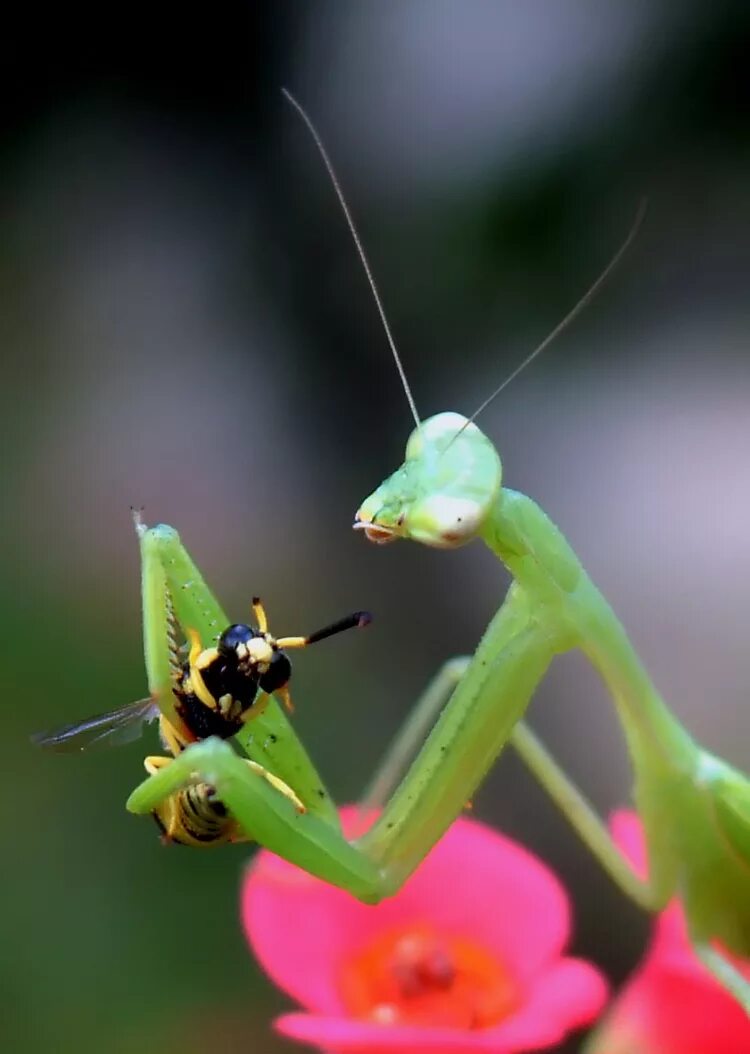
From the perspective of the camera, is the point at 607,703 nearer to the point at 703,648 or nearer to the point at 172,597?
the point at 703,648

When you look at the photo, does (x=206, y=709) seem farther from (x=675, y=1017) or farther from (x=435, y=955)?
(x=675, y=1017)

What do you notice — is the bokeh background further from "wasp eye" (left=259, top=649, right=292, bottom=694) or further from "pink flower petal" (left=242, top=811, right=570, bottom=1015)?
"wasp eye" (left=259, top=649, right=292, bottom=694)

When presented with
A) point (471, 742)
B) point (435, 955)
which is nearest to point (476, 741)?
point (471, 742)

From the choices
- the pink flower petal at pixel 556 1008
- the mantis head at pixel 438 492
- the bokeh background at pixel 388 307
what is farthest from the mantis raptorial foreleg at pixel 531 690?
the bokeh background at pixel 388 307

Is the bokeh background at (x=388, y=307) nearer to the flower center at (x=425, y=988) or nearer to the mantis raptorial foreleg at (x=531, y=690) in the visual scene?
the mantis raptorial foreleg at (x=531, y=690)

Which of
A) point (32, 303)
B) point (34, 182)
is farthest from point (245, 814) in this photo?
point (34, 182)
